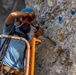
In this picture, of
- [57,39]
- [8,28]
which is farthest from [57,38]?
[8,28]

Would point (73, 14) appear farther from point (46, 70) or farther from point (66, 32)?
point (46, 70)

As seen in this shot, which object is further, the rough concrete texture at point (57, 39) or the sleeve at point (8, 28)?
the sleeve at point (8, 28)

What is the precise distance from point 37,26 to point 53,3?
341 mm

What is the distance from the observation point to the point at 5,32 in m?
2.61

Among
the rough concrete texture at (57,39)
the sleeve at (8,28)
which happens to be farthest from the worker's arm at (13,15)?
the rough concrete texture at (57,39)

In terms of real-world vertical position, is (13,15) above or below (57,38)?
above

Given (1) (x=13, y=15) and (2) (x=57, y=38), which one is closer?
(1) (x=13, y=15)

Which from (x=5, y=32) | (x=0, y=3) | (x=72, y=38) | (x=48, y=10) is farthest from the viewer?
(x=0, y=3)

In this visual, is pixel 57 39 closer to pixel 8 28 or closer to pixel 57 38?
pixel 57 38

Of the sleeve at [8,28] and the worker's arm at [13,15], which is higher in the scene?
the worker's arm at [13,15]

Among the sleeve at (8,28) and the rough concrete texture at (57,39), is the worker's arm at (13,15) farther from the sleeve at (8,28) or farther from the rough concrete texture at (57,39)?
the rough concrete texture at (57,39)

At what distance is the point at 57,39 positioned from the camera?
2639mm

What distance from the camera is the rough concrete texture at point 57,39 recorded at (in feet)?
8.05

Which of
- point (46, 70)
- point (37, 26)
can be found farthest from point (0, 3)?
point (46, 70)
